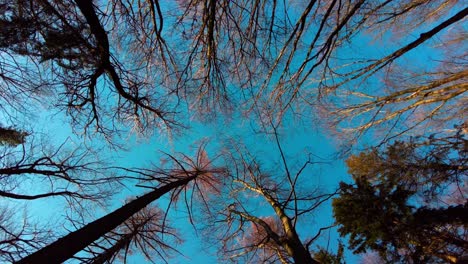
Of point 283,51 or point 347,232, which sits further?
point 347,232

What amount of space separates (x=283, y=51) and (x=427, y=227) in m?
5.85

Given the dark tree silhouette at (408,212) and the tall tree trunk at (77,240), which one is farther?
the dark tree silhouette at (408,212)

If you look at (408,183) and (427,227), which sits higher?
(408,183)

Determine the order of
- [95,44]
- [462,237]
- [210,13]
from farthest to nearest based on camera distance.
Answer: [462,237] < [95,44] < [210,13]

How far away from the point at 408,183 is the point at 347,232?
2.25 m

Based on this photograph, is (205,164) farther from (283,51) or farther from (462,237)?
(462,237)

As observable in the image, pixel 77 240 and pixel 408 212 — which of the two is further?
pixel 408 212

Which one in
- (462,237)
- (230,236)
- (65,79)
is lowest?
(462,237)

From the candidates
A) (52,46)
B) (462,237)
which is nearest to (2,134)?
(52,46)

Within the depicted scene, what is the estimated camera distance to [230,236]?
318 inches

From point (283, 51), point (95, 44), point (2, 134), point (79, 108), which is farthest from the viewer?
point (2, 134)

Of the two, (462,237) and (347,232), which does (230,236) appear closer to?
(347,232)

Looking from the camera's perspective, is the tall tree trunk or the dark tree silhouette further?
the dark tree silhouette

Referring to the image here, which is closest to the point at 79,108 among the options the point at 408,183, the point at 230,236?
the point at 230,236
